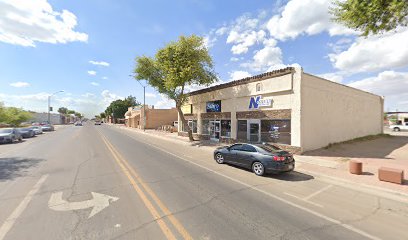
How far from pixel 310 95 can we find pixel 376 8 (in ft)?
20.7

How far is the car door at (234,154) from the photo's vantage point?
11141mm

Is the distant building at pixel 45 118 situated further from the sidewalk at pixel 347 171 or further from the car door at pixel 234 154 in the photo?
the sidewalk at pixel 347 171

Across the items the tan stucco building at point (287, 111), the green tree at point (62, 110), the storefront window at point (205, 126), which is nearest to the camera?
the tan stucco building at point (287, 111)

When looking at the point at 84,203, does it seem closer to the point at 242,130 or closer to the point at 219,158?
the point at 219,158

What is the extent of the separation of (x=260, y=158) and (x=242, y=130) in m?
9.94

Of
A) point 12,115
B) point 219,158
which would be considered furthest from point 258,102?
point 12,115

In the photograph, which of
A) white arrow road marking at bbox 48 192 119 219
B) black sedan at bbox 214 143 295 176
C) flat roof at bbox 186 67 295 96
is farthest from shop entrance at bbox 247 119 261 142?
white arrow road marking at bbox 48 192 119 219

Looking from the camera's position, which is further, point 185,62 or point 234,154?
point 185,62

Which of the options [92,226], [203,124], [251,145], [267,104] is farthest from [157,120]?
[92,226]

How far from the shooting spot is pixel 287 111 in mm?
15391

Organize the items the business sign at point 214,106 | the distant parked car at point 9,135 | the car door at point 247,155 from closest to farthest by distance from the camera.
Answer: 1. the car door at point 247,155
2. the distant parked car at point 9,135
3. the business sign at point 214,106

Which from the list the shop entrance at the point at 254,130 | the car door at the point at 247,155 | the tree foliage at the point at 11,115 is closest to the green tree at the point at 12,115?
the tree foliage at the point at 11,115

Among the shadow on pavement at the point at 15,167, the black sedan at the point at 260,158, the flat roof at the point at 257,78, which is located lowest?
the shadow on pavement at the point at 15,167

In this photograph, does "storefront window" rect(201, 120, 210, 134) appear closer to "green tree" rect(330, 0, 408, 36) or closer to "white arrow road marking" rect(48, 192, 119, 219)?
"green tree" rect(330, 0, 408, 36)
